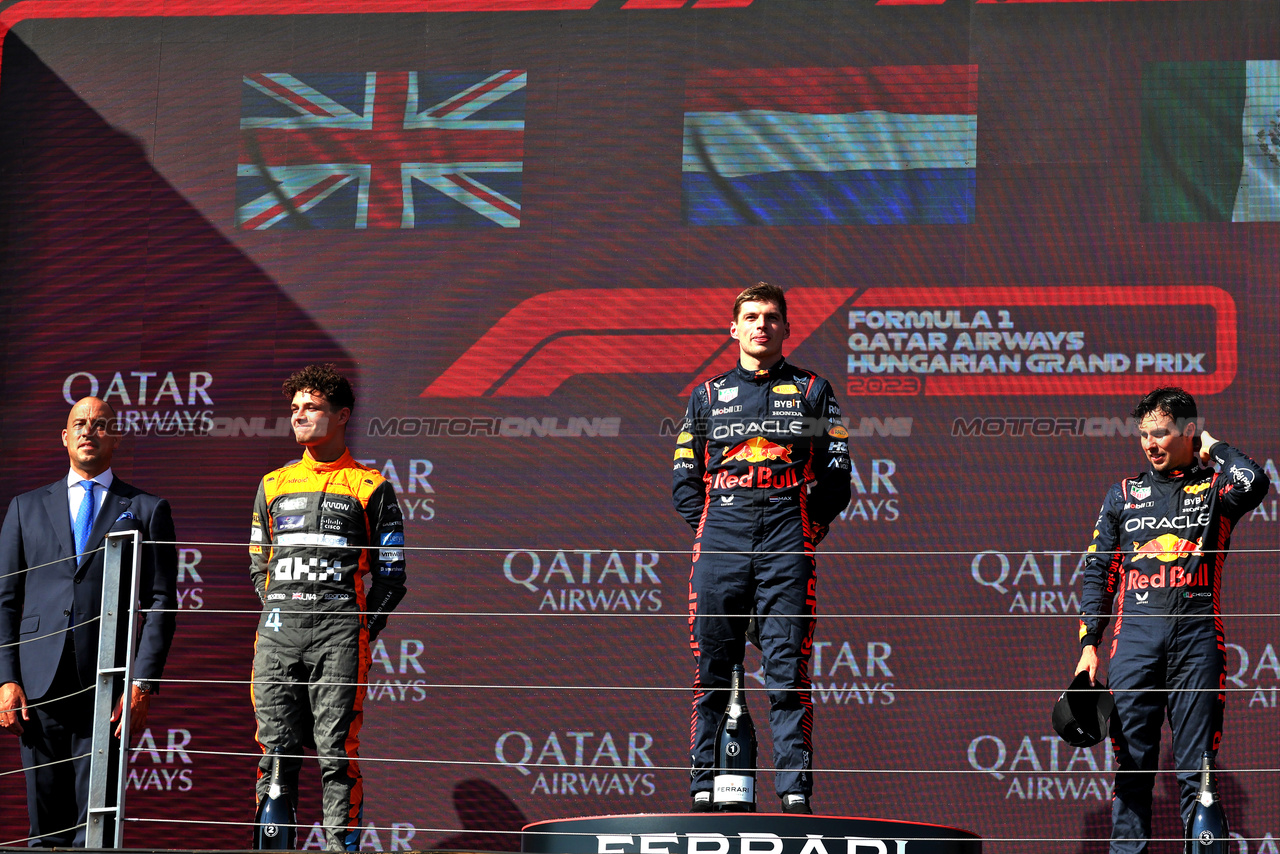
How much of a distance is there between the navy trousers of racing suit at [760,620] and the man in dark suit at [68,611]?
1426mm

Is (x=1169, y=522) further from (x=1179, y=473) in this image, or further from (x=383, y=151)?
(x=383, y=151)

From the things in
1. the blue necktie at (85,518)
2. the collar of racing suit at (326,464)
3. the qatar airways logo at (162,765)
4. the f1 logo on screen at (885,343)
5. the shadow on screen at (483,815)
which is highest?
the f1 logo on screen at (885,343)

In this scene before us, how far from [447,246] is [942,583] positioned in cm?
216

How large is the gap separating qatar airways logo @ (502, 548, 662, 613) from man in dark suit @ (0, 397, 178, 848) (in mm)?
1436

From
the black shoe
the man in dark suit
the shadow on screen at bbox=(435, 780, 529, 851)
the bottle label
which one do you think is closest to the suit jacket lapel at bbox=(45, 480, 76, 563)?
the man in dark suit

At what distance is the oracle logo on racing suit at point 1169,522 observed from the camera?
416 centimetres

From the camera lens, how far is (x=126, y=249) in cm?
556

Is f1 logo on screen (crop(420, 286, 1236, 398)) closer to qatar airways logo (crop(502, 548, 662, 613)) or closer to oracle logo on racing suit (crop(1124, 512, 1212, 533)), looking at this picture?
qatar airways logo (crop(502, 548, 662, 613))

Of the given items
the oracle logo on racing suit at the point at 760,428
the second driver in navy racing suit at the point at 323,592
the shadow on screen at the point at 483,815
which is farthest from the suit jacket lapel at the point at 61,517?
the oracle logo on racing suit at the point at 760,428

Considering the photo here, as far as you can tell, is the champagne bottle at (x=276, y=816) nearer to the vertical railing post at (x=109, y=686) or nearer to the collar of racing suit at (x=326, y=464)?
the vertical railing post at (x=109, y=686)

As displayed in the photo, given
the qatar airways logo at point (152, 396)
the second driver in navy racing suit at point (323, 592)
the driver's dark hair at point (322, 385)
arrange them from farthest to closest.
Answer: the qatar airways logo at point (152, 396) → the driver's dark hair at point (322, 385) → the second driver in navy racing suit at point (323, 592)

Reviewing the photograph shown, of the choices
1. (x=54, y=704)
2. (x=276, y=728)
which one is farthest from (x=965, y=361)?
(x=54, y=704)

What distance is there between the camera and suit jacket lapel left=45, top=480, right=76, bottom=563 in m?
4.13

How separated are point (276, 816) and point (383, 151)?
2698mm
